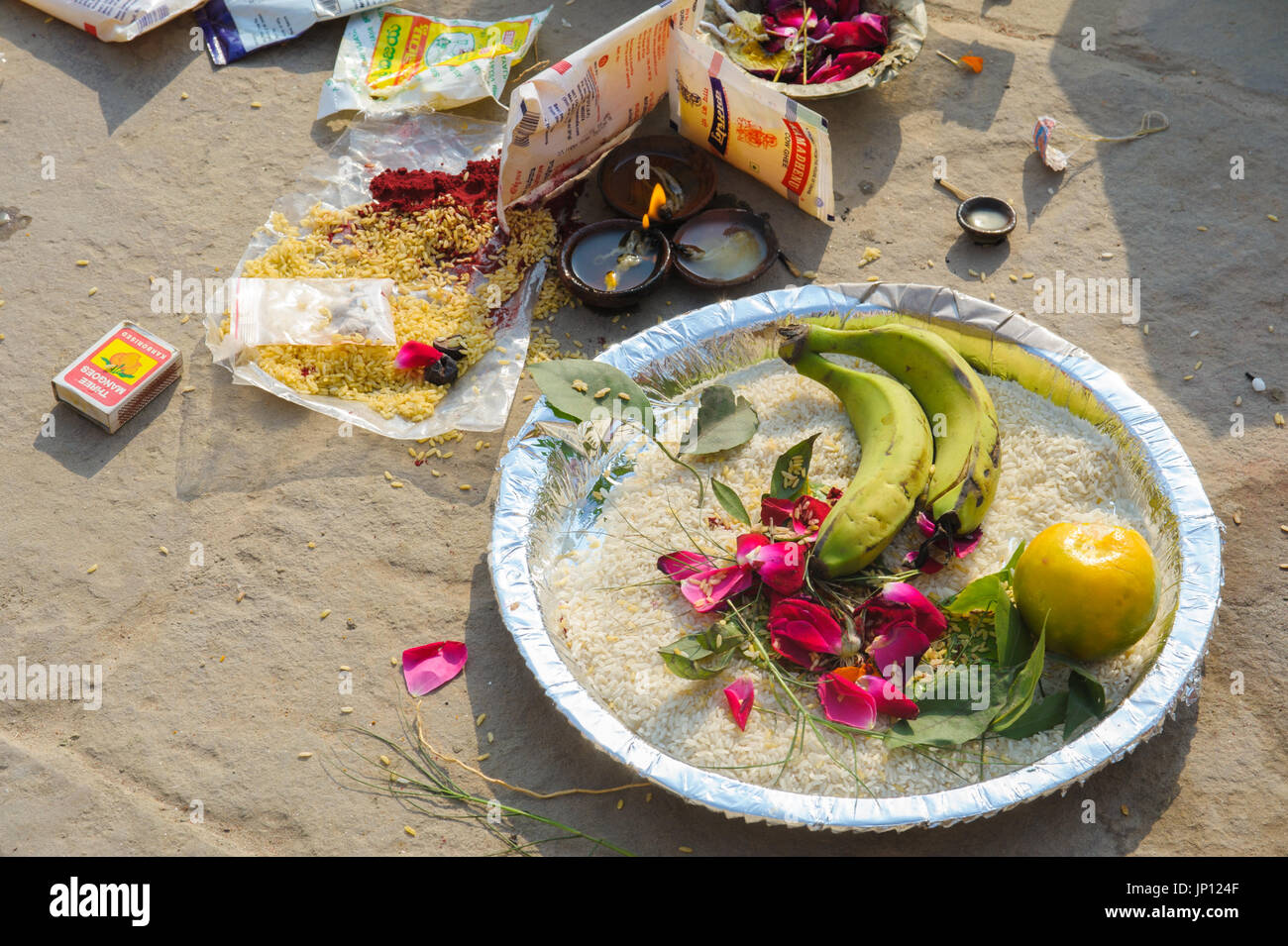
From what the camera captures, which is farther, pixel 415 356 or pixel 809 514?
pixel 415 356

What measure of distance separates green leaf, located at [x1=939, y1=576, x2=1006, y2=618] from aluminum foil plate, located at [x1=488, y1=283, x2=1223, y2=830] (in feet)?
1.30

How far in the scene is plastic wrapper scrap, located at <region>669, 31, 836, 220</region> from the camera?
4.07m

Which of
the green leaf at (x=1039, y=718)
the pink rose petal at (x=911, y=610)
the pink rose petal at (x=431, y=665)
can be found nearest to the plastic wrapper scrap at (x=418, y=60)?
the pink rose petal at (x=431, y=665)

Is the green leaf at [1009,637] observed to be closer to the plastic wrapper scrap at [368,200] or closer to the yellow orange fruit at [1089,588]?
the yellow orange fruit at [1089,588]

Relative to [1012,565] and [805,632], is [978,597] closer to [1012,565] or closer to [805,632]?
[1012,565]

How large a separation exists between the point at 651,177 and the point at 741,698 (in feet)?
7.95

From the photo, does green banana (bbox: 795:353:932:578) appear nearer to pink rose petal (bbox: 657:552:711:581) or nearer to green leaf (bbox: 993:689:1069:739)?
pink rose petal (bbox: 657:552:711:581)

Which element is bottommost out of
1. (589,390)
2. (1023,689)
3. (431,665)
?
(431,665)

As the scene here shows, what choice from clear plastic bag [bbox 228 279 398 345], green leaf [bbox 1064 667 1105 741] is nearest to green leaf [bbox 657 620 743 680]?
green leaf [bbox 1064 667 1105 741]

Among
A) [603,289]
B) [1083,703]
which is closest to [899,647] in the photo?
[1083,703]

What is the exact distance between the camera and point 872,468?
3002 millimetres

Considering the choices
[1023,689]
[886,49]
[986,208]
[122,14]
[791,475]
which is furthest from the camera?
[122,14]

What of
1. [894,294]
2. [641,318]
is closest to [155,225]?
[641,318]

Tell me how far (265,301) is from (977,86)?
3239mm
